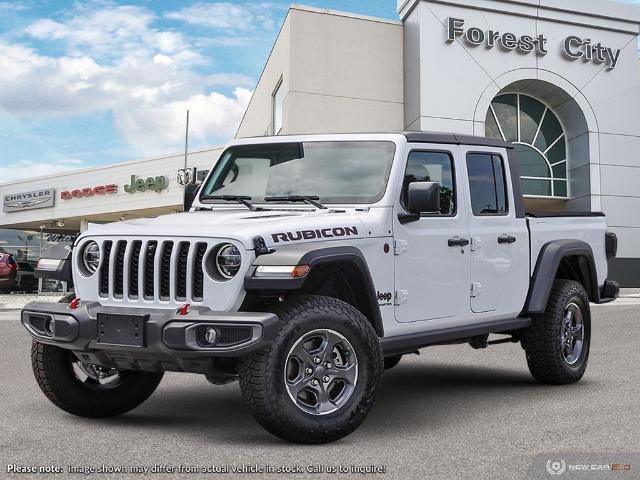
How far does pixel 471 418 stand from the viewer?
576 cm

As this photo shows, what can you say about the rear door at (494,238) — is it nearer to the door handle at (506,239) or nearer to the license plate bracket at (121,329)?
the door handle at (506,239)

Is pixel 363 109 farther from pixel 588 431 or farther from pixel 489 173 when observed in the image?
pixel 588 431

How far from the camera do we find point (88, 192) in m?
43.9

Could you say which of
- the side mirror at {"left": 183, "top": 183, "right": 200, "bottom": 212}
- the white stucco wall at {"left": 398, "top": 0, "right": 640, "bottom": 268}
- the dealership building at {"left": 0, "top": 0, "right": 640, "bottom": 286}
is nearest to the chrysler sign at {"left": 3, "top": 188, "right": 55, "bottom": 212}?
the dealership building at {"left": 0, "top": 0, "right": 640, "bottom": 286}

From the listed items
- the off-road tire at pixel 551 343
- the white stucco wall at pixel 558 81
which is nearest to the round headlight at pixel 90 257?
the off-road tire at pixel 551 343

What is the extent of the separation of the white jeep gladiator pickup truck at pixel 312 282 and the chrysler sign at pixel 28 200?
41792mm

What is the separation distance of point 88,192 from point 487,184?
39848 millimetres

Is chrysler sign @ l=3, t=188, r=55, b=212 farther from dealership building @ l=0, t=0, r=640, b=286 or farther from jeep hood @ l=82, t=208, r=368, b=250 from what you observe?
jeep hood @ l=82, t=208, r=368, b=250

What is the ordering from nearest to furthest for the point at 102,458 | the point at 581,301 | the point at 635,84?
the point at 102,458, the point at 581,301, the point at 635,84

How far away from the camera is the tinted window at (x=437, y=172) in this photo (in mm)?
5992

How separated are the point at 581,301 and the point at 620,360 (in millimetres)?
2128

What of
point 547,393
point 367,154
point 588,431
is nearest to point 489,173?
point 367,154

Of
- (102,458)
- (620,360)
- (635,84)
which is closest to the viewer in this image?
(102,458)

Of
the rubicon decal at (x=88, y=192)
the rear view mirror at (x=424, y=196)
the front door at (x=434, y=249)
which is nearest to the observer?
the rear view mirror at (x=424, y=196)
